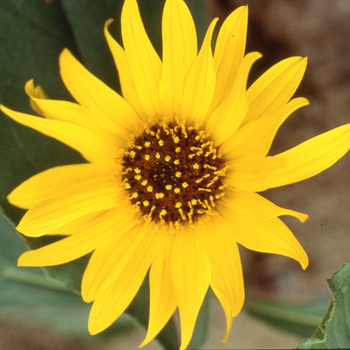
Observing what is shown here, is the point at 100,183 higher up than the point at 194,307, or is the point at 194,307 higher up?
the point at 100,183

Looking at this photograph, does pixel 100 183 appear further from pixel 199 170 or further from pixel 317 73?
pixel 317 73

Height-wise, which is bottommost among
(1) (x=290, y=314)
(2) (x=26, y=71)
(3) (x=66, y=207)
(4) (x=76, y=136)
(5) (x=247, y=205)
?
(1) (x=290, y=314)

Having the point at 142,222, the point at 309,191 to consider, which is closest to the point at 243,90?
the point at 142,222

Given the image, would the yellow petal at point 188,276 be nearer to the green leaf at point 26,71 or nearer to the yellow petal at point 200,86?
the yellow petal at point 200,86

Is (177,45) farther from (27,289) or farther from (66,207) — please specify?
(27,289)

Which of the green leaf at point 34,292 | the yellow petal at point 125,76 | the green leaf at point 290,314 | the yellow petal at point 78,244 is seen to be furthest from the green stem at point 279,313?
the yellow petal at point 125,76

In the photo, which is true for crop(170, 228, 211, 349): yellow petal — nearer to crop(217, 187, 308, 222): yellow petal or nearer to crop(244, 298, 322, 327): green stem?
crop(217, 187, 308, 222): yellow petal

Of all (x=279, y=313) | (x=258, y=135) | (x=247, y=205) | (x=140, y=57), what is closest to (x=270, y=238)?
(x=247, y=205)
